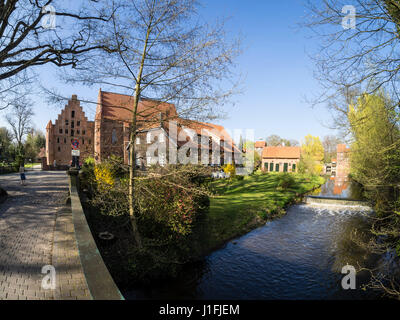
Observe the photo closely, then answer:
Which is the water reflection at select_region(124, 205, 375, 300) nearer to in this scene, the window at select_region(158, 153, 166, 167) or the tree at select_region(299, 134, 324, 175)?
the window at select_region(158, 153, 166, 167)

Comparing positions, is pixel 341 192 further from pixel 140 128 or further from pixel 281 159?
pixel 140 128

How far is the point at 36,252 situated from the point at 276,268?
306 inches

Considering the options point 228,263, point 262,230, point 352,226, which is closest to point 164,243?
point 228,263

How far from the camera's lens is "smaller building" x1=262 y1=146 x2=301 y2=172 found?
4703 centimetres

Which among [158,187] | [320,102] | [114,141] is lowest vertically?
[158,187]

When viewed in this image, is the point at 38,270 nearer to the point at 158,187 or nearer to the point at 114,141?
the point at 114,141

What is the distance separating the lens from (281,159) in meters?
47.9

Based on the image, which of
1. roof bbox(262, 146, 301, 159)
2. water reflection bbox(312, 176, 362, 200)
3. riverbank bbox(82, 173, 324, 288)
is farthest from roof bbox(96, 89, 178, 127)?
roof bbox(262, 146, 301, 159)

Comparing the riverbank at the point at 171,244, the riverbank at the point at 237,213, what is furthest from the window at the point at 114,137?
the riverbank at the point at 237,213

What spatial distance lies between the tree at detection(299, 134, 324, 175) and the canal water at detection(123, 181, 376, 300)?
21.1 meters

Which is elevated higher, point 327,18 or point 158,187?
point 327,18
